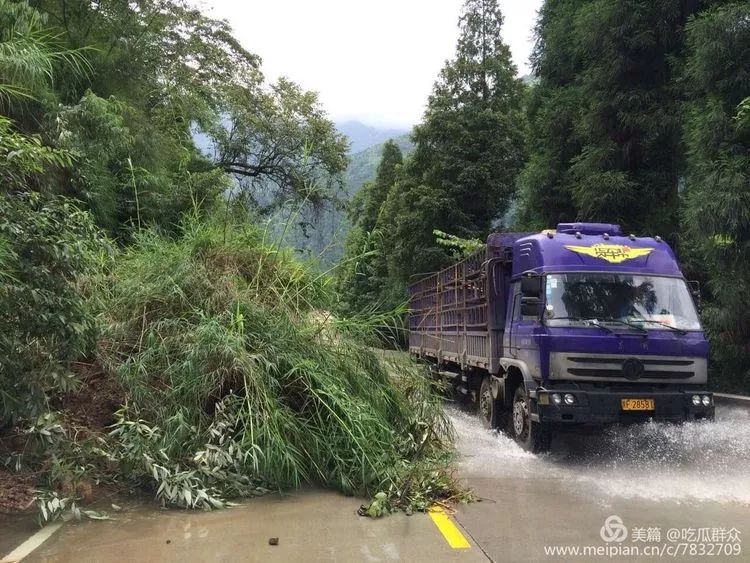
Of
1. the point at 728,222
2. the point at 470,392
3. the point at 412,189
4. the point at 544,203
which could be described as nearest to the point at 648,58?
the point at 544,203

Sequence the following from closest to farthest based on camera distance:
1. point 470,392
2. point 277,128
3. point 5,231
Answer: point 5,231 < point 470,392 < point 277,128

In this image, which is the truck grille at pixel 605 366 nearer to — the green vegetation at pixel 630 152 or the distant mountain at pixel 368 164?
the green vegetation at pixel 630 152

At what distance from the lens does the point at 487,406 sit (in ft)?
34.5

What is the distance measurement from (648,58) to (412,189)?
13980 mm

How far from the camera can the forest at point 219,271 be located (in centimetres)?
584

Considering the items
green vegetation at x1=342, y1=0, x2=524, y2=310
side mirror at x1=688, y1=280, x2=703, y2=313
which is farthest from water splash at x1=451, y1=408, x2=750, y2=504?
green vegetation at x1=342, y1=0, x2=524, y2=310

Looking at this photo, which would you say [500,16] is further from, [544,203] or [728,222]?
[728,222]

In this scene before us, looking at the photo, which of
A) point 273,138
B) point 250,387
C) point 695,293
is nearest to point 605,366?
point 695,293

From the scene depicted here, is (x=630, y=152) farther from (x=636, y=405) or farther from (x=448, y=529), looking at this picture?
(x=448, y=529)

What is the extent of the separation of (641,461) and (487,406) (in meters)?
3.04

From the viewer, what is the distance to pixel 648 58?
1570 cm

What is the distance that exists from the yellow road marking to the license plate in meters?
2.92

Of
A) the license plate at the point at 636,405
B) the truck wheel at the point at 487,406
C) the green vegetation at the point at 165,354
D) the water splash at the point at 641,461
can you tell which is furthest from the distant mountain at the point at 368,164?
the license plate at the point at 636,405

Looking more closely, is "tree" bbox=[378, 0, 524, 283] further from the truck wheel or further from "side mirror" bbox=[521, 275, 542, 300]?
"side mirror" bbox=[521, 275, 542, 300]
